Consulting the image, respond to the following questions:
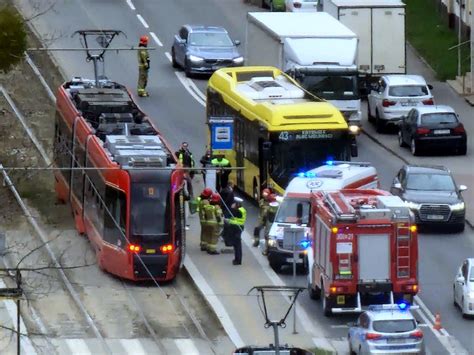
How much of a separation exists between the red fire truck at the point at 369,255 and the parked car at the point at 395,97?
18841 millimetres

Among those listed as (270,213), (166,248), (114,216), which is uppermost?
(114,216)

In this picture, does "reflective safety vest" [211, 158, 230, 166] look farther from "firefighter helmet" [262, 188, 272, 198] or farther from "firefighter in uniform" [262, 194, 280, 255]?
"firefighter in uniform" [262, 194, 280, 255]

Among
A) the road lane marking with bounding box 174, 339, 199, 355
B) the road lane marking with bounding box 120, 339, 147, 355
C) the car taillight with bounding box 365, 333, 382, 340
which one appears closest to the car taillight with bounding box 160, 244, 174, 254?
the road lane marking with bounding box 174, 339, 199, 355

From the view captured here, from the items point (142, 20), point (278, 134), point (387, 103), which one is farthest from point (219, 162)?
point (142, 20)

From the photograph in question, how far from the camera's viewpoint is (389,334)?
34.9m

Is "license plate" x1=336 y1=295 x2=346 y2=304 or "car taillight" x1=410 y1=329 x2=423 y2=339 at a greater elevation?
"car taillight" x1=410 y1=329 x2=423 y2=339

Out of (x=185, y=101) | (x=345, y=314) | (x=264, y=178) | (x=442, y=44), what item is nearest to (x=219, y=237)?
(x=264, y=178)

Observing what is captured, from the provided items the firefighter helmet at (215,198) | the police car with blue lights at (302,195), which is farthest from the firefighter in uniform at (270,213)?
the firefighter helmet at (215,198)

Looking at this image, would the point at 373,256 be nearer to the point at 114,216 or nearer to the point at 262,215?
the point at 114,216

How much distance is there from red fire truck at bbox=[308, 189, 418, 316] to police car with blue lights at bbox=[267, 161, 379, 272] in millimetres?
2902

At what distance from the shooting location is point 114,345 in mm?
37094

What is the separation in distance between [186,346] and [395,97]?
2123 centimetres

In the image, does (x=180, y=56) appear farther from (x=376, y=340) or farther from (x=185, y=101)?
(x=376, y=340)

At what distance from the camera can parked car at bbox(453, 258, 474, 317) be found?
38.4 meters
